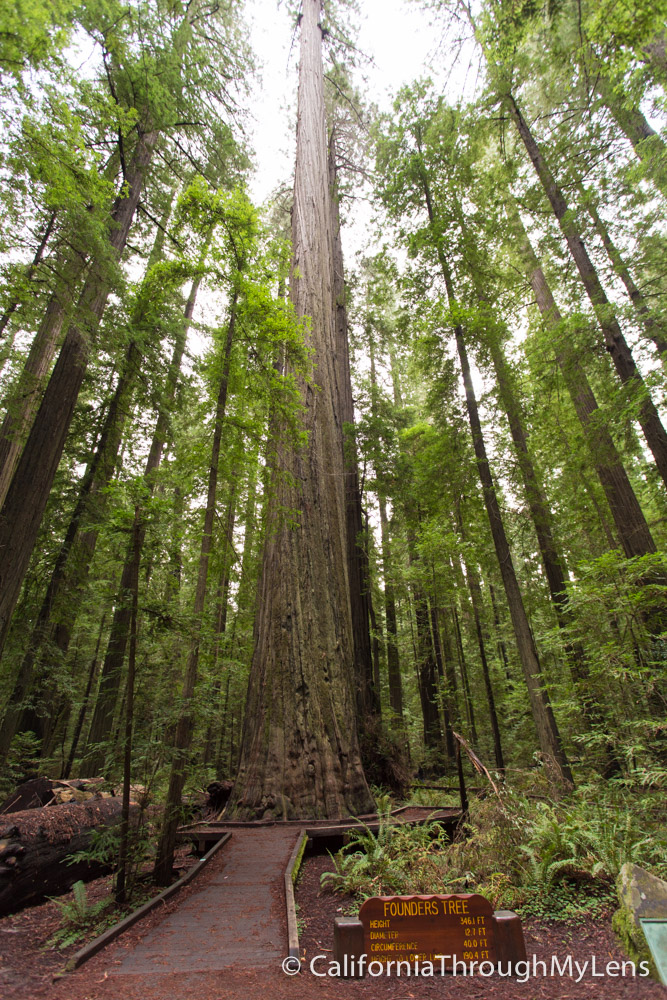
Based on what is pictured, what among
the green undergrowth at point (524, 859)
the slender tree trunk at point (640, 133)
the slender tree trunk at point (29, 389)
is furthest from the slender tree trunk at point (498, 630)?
the slender tree trunk at point (29, 389)

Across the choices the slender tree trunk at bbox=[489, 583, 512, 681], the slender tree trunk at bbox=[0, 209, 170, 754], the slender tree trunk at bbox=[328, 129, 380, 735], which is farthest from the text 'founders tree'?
the slender tree trunk at bbox=[489, 583, 512, 681]

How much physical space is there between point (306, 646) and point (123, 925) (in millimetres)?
3657

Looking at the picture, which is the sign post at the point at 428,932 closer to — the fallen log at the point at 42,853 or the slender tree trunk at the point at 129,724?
the slender tree trunk at the point at 129,724

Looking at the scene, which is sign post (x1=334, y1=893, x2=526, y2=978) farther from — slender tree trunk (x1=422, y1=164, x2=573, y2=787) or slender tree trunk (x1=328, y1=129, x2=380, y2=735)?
slender tree trunk (x1=328, y1=129, x2=380, y2=735)

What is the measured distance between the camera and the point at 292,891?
12.2 feet

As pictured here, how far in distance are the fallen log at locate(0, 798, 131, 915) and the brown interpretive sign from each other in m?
3.08

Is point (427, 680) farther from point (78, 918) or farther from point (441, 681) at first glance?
point (78, 918)

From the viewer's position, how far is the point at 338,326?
12047mm

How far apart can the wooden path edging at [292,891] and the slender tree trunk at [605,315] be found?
22.1ft

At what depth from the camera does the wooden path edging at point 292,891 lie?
9.39 feet

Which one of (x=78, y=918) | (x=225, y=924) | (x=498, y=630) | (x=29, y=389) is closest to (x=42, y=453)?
(x=29, y=389)

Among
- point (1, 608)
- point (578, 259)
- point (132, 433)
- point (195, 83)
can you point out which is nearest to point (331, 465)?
point (132, 433)

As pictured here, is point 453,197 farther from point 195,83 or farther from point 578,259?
point 195,83

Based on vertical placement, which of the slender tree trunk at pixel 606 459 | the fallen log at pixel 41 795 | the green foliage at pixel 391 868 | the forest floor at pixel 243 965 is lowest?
the forest floor at pixel 243 965
